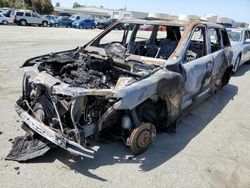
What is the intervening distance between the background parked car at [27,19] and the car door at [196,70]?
28828 mm

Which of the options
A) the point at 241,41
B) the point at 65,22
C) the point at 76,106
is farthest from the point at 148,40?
the point at 65,22

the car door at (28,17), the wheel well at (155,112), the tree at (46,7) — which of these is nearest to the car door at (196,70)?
the wheel well at (155,112)

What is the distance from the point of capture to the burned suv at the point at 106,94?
357 cm

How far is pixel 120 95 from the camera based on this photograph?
3.50 meters

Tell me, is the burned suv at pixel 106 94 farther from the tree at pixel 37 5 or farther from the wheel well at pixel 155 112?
the tree at pixel 37 5

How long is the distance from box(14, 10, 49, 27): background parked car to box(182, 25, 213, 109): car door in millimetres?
28828

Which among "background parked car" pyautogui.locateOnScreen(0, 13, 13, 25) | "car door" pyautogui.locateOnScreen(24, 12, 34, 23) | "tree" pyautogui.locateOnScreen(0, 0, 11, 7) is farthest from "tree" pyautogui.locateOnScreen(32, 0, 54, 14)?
"background parked car" pyautogui.locateOnScreen(0, 13, 13, 25)

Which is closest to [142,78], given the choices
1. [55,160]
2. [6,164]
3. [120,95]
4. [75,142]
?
[120,95]

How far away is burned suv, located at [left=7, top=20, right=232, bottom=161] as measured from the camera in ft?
11.7

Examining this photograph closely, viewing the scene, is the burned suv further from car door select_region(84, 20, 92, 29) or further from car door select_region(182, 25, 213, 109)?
car door select_region(84, 20, 92, 29)

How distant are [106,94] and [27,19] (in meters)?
31.2

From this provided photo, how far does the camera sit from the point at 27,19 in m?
31.7

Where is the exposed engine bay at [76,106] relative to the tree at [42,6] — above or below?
below

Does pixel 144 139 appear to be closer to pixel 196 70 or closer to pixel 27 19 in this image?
pixel 196 70
